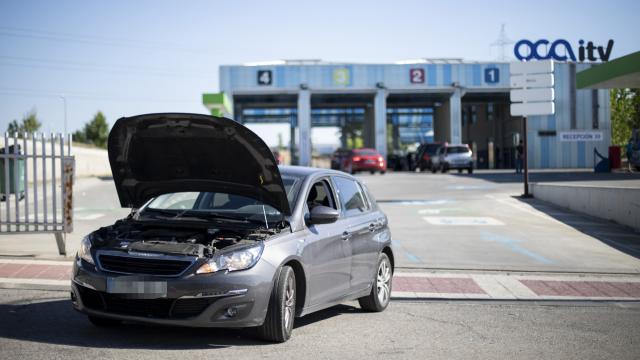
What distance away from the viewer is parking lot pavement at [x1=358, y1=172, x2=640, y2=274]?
13.4m

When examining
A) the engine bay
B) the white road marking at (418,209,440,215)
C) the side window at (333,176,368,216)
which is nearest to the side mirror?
the engine bay

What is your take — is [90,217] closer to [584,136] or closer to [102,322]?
[102,322]

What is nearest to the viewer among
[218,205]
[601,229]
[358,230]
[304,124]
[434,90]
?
[218,205]

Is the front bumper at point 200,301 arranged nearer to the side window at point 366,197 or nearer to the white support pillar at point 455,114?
the side window at point 366,197

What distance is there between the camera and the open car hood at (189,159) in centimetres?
698

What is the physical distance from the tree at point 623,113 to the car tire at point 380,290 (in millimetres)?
68176

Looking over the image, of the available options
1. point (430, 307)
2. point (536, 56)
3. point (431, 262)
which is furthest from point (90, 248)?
point (536, 56)

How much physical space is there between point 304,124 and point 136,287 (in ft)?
189

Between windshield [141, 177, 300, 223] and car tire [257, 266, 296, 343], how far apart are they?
0.78 m

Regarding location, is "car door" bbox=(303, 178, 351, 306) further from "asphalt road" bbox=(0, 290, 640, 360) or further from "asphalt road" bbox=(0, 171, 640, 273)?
"asphalt road" bbox=(0, 171, 640, 273)

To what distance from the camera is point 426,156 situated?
53.8m

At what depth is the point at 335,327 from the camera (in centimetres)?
769

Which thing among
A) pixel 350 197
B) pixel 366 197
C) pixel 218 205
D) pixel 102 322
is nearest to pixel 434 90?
pixel 366 197

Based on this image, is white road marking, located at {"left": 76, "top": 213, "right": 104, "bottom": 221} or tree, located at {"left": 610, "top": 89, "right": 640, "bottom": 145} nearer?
white road marking, located at {"left": 76, "top": 213, "right": 104, "bottom": 221}
